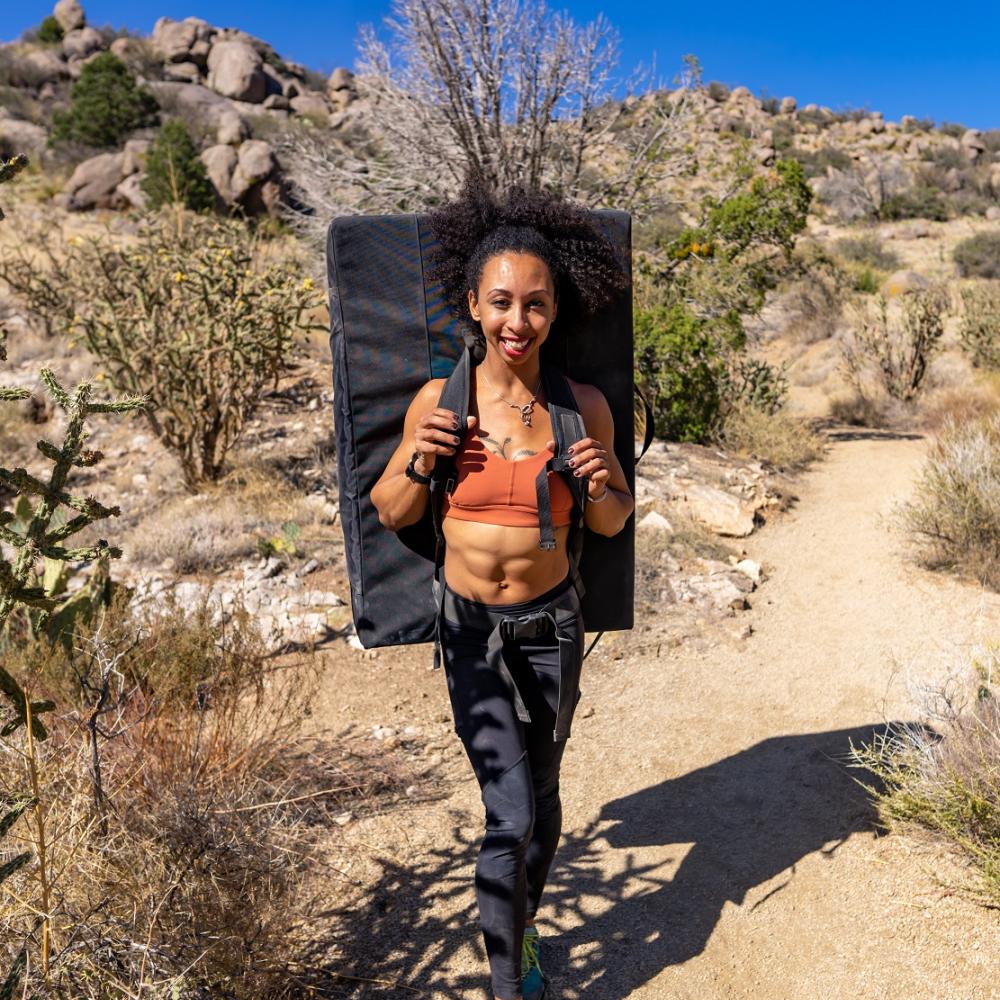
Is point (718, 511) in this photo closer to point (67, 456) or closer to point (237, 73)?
point (67, 456)

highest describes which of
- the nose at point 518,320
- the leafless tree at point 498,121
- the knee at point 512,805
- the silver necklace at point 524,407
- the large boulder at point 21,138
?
the large boulder at point 21,138

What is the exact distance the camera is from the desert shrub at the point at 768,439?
27.4 feet

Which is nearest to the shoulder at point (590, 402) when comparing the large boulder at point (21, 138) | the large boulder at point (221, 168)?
the large boulder at point (221, 168)

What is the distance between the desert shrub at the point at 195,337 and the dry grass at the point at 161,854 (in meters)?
3.78

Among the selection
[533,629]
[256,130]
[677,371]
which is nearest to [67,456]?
[533,629]

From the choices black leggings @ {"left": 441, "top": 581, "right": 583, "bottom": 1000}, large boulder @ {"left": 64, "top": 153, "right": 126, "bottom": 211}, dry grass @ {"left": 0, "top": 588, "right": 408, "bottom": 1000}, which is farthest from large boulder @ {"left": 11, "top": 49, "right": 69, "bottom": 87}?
black leggings @ {"left": 441, "top": 581, "right": 583, "bottom": 1000}

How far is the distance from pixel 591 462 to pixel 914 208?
31477 mm

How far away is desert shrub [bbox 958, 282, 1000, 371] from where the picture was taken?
11.7 m

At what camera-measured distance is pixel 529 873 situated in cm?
254

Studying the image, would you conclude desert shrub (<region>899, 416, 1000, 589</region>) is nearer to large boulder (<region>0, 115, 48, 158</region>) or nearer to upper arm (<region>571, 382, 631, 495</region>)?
upper arm (<region>571, 382, 631, 495</region>)

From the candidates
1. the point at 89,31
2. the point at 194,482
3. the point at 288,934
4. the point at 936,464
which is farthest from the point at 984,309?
the point at 89,31

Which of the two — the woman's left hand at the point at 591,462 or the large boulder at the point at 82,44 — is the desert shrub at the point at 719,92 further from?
the woman's left hand at the point at 591,462

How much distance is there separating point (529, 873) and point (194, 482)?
560 cm

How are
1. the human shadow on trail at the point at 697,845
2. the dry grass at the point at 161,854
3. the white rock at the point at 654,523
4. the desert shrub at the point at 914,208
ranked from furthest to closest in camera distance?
the desert shrub at the point at 914,208 → the white rock at the point at 654,523 → the human shadow on trail at the point at 697,845 → the dry grass at the point at 161,854
